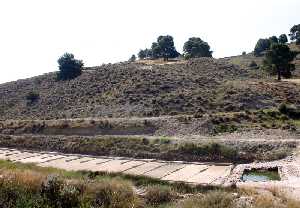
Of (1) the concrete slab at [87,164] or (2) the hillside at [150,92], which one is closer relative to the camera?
(1) the concrete slab at [87,164]

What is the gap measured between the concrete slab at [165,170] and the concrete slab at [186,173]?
1.50 feet

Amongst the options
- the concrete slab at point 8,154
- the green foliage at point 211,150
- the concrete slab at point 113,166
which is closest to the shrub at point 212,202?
the concrete slab at point 113,166

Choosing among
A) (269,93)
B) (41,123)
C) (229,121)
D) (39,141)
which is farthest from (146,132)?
(269,93)

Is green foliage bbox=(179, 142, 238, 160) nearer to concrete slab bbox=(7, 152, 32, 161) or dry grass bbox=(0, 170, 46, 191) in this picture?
concrete slab bbox=(7, 152, 32, 161)

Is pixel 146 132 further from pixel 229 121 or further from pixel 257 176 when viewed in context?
pixel 257 176

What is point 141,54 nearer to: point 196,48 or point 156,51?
point 156,51

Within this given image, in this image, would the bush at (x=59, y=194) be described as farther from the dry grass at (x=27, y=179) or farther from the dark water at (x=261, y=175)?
the dark water at (x=261, y=175)

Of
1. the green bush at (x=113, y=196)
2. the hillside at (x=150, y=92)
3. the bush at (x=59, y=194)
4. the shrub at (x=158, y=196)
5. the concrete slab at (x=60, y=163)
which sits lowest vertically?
the concrete slab at (x=60, y=163)

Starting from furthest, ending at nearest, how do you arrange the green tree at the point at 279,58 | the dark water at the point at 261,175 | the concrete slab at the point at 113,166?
1. the green tree at the point at 279,58
2. the concrete slab at the point at 113,166
3. the dark water at the point at 261,175

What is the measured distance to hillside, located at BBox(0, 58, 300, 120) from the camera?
5362 cm

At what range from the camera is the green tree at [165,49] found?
323ft

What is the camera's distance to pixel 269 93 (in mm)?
55781

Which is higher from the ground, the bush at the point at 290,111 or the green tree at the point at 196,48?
the green tree at the point at 196,48

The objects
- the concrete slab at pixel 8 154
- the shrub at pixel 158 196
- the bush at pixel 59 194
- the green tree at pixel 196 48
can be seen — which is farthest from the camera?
the green tree at pixel 196 48
